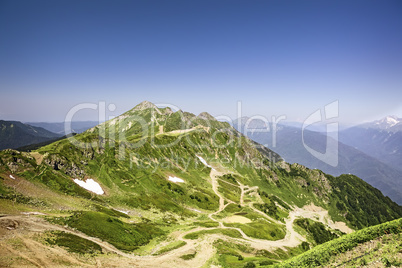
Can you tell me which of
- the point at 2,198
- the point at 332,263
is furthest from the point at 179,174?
the point at 332,263

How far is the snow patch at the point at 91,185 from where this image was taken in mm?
112250

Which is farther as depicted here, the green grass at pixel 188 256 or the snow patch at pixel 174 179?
the snow patch at pixel 174 179

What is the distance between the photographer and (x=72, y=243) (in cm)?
5584

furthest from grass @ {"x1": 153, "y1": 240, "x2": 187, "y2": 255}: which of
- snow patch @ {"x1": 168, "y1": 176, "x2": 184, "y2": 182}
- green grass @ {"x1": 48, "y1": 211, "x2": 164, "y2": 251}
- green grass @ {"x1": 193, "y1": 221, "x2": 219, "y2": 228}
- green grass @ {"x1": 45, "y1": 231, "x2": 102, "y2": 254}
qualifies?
snow patch @ {"x1": 168, "y1": 176, "x2": 184, "y2": 182}

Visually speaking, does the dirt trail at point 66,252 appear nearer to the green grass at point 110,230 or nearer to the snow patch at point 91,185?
the green grass at point 110,230

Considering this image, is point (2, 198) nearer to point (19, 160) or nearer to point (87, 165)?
point (19, 160)

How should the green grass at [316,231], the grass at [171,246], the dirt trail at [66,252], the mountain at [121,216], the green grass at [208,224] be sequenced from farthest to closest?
the green grass at [316,231] < the green grass at [208,224] < the grass at [171,246] < the mountain at [121,216] < the dirt trail at [66,252]

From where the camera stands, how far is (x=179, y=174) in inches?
7564

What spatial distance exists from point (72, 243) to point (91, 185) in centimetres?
6661

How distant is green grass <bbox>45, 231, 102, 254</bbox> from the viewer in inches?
2112

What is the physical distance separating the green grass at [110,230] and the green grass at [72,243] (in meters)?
7.01

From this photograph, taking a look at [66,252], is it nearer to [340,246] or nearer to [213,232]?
[340,246]

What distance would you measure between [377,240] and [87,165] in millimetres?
141399

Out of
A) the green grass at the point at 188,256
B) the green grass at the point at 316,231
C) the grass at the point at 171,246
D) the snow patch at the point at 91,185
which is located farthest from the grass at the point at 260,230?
the snow patch at the point at 91,185
